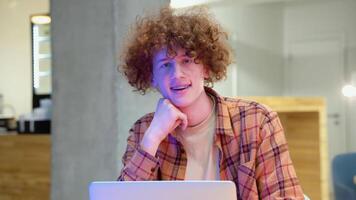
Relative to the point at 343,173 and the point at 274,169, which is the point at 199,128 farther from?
the point at 343,173

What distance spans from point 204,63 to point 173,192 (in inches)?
19.3

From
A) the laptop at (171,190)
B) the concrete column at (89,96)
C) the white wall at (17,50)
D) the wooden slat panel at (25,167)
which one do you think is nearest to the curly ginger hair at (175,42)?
the laptop at (171,190)

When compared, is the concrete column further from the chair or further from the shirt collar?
the chair

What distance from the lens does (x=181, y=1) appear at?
14.6 ft

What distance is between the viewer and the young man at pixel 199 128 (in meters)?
1.23

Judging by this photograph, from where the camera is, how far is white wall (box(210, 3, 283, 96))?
5.87 meters

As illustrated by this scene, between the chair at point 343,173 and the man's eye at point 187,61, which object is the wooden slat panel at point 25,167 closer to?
the chair at point 343,173

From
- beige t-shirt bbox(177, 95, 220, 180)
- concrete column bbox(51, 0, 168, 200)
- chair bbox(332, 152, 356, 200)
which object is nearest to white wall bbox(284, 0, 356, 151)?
chair bbox(332, 152, 356, 200)

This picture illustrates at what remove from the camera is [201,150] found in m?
→ 1.31

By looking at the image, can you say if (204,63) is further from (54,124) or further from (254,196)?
(54,124)


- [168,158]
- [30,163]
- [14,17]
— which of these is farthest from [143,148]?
[14,17]

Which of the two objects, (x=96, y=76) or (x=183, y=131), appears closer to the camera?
(x=183, y=131)

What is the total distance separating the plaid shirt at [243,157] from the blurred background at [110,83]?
0.33 m

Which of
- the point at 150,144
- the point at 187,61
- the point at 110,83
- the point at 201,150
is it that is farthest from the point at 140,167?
the point at 110,83
